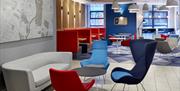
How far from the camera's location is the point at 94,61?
22.8 ft

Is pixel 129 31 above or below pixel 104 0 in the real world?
below

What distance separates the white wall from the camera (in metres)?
4.94

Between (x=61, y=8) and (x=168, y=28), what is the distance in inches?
458

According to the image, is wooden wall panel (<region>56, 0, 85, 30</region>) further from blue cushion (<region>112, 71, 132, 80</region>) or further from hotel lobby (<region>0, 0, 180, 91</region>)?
blue cushion (<region>112, 71, 132, 80</region>)

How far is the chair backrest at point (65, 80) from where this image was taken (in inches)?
115

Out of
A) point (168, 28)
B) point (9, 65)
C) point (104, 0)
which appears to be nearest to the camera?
point (9, 65)

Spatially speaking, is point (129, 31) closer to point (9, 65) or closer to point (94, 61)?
point (94, 61)

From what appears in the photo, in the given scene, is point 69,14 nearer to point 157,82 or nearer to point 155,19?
point 157,82

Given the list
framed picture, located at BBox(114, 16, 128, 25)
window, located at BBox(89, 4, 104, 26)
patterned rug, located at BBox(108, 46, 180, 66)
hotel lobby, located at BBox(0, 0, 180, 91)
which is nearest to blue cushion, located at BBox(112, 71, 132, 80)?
hotel lobby, located at BBox(0, 0, 180, 91)

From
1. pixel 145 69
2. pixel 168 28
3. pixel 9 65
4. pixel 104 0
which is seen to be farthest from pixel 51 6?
pixel 168 28

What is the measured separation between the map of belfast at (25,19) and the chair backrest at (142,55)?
8.22 feet

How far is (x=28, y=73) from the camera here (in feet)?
13.4

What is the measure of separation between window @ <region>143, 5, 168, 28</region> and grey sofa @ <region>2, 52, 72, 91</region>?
1652 cm

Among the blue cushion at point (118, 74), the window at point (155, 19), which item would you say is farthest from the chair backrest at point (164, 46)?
the window at point (155, 19)
